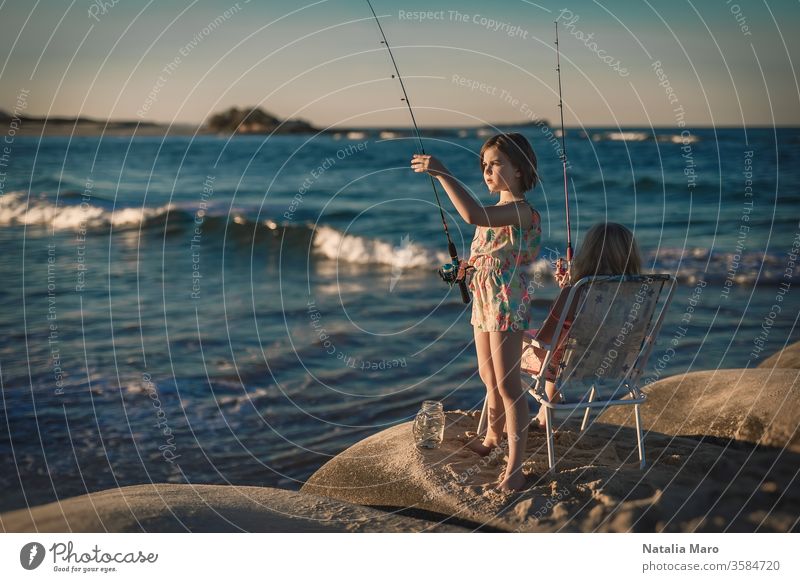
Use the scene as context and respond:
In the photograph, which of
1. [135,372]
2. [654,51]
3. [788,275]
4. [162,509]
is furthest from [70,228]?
[162,509]

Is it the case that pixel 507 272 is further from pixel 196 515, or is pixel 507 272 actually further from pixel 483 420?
pixel 196 515

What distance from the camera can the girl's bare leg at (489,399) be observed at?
4.77 metres

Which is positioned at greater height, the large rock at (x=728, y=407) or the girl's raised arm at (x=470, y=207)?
the girl's raised arm at (x=470, y=207)

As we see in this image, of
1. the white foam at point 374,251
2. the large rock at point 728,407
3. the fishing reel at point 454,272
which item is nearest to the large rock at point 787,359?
A: the large rock at point 728,407

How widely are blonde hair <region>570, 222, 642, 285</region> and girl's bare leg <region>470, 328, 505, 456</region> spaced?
647 mm

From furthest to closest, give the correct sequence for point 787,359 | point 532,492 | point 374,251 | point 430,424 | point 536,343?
point 374,251 → point 787,359 → point 430,424 → point 536,343 → point 532,492

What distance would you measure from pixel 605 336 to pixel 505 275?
641 mm

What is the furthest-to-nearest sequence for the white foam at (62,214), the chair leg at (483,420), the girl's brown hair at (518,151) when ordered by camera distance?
the white foam at (62,214), the chair leg at (483,420), the girl's brown hair at (518,151)

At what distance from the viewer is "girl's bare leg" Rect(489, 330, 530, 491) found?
4605mm

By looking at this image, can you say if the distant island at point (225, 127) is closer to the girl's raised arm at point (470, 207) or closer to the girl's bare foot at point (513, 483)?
the girl's raised arm at point (470, 207)

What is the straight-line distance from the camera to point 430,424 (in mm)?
5320

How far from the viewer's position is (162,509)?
14.1ft

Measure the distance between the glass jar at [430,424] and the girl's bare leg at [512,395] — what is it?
2.36ft


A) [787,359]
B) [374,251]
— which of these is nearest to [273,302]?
[374,251]
